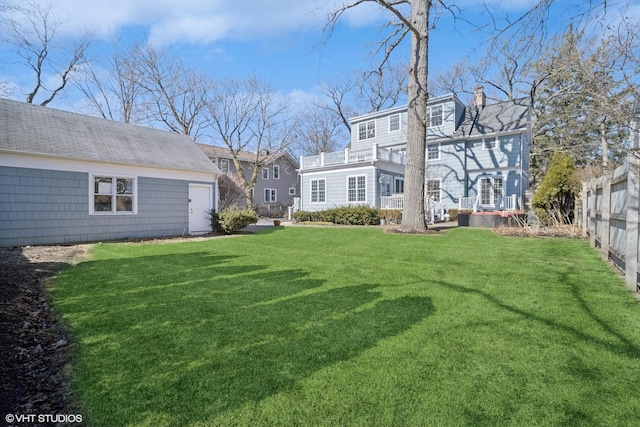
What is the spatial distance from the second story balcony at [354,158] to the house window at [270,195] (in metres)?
12.7

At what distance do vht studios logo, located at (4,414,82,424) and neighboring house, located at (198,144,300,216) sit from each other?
28.7 metres

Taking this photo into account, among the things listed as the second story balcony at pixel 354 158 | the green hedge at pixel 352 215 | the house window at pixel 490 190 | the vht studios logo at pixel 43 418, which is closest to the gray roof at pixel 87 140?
the green hedge at pixel 352 215

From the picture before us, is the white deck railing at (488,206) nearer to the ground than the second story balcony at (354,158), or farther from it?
nearer to the ground

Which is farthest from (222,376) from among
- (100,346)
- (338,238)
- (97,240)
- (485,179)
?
(485,179)

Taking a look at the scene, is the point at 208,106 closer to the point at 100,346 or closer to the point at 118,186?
the point at 118,186

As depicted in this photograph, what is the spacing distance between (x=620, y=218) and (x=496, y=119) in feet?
57.7

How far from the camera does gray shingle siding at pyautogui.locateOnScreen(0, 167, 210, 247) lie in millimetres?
9484

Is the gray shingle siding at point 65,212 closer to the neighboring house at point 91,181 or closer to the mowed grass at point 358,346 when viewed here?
the neighboring house at point 91,181

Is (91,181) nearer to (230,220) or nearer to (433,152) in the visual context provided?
(230,220)

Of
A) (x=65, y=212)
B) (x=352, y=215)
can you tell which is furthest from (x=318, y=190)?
(x=65, y=212)

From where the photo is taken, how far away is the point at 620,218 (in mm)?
4980

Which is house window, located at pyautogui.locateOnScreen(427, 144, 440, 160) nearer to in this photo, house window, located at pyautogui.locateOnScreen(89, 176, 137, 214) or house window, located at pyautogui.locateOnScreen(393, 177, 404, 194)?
house window, located at pyautogui.locateOnScreen(393, 177, 404, 194)

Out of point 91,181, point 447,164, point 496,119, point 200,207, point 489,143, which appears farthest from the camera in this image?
point 447,164

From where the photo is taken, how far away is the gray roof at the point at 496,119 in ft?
62.8
